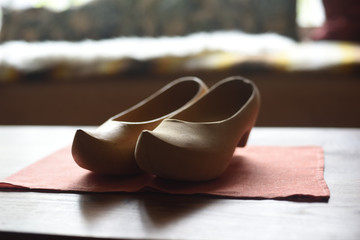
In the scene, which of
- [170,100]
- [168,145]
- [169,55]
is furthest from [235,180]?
[169,55]

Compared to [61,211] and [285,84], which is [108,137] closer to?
[61,211]

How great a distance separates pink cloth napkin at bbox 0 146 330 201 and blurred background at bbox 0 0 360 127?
0.75 metres

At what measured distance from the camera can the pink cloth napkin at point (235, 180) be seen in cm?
61

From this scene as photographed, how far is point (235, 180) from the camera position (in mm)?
665

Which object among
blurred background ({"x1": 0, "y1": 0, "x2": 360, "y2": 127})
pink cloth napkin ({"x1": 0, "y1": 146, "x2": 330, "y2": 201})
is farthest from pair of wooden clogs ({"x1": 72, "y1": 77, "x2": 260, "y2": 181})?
blurred background ({"x1": 0, "y1": 0, "x2": 360, "y2": 127})

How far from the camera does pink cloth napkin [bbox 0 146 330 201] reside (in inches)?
24.0

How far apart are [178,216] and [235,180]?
0.15 metres

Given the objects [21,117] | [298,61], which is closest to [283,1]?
[298,61]

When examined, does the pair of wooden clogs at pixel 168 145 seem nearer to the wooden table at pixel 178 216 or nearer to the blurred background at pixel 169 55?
the wooden table at pixel 178 216

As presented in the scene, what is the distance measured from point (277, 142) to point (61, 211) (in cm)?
47

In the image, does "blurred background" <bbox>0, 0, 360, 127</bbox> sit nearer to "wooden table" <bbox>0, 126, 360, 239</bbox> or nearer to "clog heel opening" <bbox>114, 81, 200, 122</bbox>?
"clog heel opening" <bbox>114, 81, 200, 122</bbox>

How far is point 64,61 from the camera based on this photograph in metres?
1.77

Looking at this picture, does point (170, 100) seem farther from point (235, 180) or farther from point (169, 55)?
point (169, 55)

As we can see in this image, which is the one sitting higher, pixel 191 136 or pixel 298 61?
pixel 191 136
